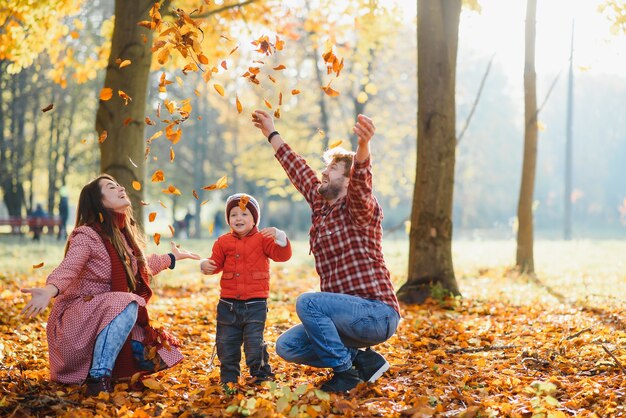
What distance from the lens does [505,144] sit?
5991cm

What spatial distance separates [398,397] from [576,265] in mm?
12490

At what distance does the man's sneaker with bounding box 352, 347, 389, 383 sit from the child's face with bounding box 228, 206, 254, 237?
1.17m

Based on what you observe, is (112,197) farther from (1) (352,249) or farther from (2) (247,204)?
(1) (352,249)

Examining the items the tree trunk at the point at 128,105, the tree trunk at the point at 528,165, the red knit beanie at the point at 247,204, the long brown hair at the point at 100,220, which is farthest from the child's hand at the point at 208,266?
the tree trunk at the point at 528,165

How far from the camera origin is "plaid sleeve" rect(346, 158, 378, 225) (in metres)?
4.38

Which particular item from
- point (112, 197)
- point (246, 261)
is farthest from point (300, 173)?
point (112, 197)

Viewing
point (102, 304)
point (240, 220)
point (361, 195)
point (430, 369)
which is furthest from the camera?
point (430, 369)

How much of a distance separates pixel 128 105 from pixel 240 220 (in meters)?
4.40

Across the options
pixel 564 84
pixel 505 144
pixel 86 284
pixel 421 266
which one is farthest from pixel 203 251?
pixel 564 84

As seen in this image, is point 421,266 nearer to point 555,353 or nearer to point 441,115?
point 441,115

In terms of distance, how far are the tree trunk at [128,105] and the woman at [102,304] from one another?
3.77 metres

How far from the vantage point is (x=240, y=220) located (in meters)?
5.00

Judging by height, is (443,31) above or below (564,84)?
below

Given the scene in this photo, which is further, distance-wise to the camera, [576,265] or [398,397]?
[576,265]
